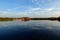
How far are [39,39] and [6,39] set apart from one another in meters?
4.58

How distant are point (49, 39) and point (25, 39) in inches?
129

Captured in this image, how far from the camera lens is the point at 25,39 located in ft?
47.0

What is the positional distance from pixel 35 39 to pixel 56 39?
9.52ft

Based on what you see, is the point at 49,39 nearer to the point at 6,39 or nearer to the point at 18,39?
the point at 18,39

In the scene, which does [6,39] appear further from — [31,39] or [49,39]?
[49,39]

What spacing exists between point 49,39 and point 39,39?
137 cm

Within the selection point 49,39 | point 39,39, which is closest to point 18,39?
point 39,39

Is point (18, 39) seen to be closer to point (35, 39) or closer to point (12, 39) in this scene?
point (12, 39)

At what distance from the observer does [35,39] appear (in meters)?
14.4

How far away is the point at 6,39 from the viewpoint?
47.9 feet

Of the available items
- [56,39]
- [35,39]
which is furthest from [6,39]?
[56,39]

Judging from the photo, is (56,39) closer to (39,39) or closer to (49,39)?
(49,39)

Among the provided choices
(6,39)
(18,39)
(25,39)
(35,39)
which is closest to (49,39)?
(35,39)

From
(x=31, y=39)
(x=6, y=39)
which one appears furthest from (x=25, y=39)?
(x=6, y=39)
